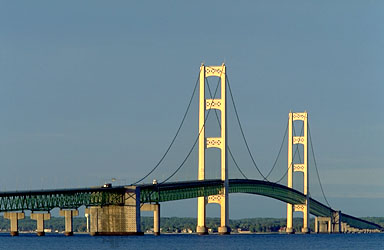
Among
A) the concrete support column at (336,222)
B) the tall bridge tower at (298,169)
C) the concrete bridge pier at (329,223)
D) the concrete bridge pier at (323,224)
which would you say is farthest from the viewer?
the concrete support column at (336,222)

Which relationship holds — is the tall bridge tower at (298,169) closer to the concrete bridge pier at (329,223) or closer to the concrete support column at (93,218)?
the concrete bridge pier at (329,223)

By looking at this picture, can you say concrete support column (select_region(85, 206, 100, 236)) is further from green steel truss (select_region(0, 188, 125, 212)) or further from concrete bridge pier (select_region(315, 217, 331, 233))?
concrete bridge pier (select_region(315, 217, 331, 233))

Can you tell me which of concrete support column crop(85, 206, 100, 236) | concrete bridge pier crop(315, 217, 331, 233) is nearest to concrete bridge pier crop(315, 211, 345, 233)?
concrete bridge pier crop(315, 217, 331, 233)

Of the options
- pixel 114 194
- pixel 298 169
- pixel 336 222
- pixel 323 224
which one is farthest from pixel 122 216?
pixel 336 222

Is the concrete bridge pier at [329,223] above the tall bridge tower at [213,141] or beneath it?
beneath

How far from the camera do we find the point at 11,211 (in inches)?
3969

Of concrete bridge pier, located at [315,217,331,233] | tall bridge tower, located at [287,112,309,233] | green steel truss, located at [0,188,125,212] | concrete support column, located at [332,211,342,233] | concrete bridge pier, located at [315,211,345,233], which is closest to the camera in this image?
green steel truss, located at [0,188,125,212]

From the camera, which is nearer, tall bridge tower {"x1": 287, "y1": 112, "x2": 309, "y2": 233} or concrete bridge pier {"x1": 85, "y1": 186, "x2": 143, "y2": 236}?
concrete bridge pier {"x1": 85, "y1": 186, "x2": 143, "y2": 236}

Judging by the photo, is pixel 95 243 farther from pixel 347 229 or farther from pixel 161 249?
pixel 347 229

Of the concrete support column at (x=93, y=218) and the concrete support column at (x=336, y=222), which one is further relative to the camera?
the concrete support column at (x=336, y=222)

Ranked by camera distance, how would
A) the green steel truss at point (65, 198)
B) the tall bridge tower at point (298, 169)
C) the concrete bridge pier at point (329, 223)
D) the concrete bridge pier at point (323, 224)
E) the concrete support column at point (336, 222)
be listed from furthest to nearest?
the concrete support column at point (336, 222) < the concrete bridge pier at point (329, 223) < the concrete bridge pier at point (323, 224) < the tall bridge tower at point (298, 169) < the green steel truss at point (65, 198)

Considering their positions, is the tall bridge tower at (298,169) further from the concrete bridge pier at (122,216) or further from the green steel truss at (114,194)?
the concrete bridge pier at (122,216)

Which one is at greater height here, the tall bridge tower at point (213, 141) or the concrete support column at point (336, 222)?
the tall bridge tower at point (213, 141)

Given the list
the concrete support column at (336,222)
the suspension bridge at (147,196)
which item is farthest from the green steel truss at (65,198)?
the concrete support column at (336,222)
